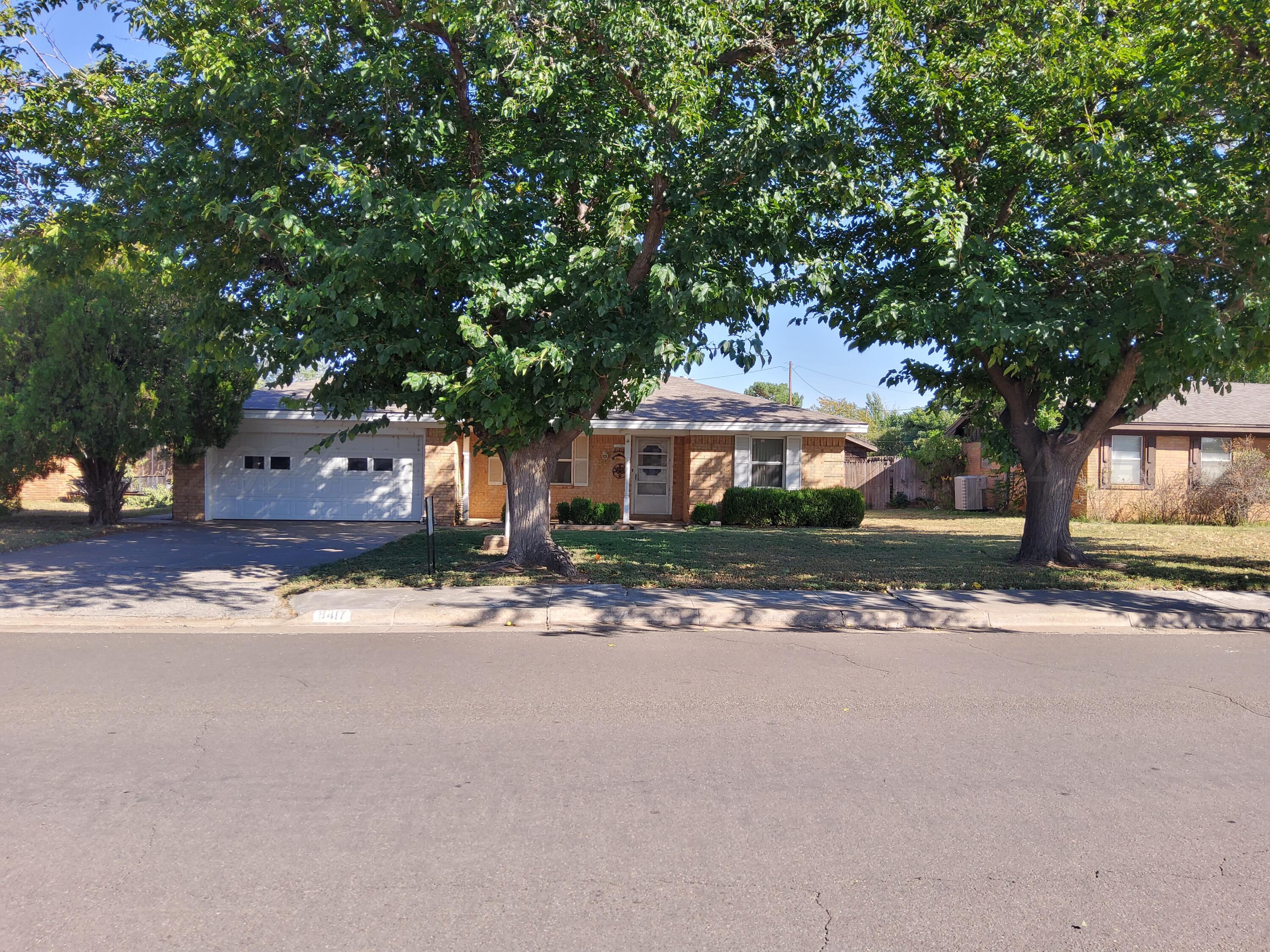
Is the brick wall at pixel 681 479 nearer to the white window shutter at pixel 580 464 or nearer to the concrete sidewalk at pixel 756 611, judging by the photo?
the white window shutter at pixel 580 464

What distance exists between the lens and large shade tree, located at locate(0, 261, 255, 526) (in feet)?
56.5

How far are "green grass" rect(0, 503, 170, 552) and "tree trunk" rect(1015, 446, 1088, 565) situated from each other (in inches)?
652

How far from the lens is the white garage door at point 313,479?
72.9 ft

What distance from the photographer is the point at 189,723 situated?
19.0 ft

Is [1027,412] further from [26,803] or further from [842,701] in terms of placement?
[26,803]

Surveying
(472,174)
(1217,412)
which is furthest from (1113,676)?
(1217,412)

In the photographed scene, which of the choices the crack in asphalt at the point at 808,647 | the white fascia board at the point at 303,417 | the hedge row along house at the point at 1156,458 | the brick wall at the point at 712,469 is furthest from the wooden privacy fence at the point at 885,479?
the crack in asphalt at the point at 808,647

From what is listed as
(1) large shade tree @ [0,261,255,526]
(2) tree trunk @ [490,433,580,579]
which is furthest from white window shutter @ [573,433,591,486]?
(2) tree trunk @ [490,433,580,579]

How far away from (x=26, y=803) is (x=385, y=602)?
6.08 metres

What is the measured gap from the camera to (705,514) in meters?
22.3

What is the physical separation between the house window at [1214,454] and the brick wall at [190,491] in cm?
2620

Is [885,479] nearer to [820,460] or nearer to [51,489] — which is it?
[820,460]

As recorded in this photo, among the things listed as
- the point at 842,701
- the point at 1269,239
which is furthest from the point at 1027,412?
the point at 842,701

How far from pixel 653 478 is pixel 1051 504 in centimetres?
1175
